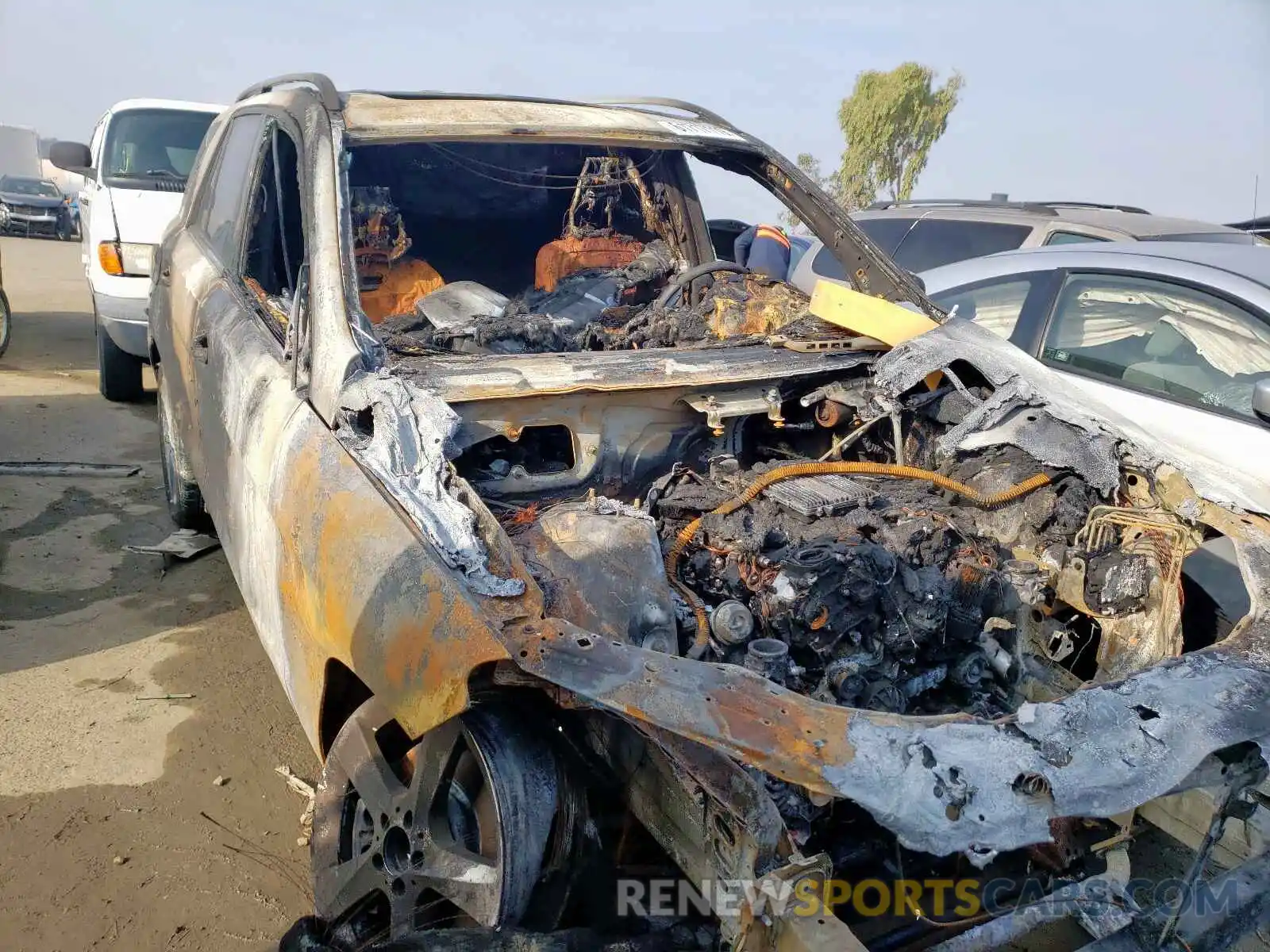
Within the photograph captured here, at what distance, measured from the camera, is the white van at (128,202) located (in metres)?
6.66

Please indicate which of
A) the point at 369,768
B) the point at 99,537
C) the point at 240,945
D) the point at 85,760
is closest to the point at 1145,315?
the point at 369,768

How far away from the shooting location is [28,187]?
75.8 feet

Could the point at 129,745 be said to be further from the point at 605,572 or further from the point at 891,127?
the point at 891,127

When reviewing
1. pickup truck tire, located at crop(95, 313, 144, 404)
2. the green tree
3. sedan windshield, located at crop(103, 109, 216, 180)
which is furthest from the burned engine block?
the green tree

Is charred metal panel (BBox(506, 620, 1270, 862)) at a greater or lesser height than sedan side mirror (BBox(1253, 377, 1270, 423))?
lesser

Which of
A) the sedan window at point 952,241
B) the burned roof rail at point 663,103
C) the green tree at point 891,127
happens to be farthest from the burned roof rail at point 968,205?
the green tree at point 891,127

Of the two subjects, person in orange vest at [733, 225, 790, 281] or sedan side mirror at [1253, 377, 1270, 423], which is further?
person in orange vest at [733, 225, 790, 281]

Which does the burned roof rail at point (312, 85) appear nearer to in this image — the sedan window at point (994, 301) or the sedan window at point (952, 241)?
the sedan window at point (994, 301)

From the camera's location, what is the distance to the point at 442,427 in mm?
2273

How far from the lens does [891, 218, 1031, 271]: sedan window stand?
6727mm

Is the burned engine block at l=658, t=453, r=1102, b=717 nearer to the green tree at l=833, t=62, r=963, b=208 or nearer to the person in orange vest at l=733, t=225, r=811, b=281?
the person in orange vest at l=733, t=225, r=811, b=281

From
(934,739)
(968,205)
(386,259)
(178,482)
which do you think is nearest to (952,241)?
(968,205)

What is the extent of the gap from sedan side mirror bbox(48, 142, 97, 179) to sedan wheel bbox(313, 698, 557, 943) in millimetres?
6016

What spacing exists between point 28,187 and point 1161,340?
2647 centimetres
